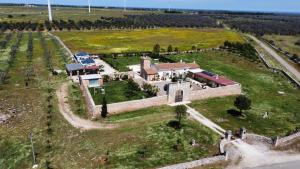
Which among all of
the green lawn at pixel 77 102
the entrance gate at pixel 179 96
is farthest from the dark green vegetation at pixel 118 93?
the entrance gate at pixel 179 96

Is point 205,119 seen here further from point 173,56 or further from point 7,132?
point 173,56

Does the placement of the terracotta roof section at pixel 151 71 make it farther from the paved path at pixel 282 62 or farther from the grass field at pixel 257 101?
the paved path at pixel 282 62

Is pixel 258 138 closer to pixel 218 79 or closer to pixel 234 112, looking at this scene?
pixel 234 112

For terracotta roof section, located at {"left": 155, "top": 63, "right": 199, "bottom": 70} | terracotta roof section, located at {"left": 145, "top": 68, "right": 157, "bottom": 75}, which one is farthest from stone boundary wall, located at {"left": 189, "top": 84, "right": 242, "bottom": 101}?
terracotta roof section, located at {"left": 155, "top": 63, "right": 199, "bottom": 70}

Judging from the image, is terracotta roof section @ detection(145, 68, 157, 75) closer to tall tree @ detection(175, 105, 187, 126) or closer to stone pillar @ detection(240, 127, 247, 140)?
tall tree @ detection(175, 105, 187, 126)

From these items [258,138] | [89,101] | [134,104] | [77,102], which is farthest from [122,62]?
[258,138]

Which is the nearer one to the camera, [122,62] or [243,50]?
[122,62]
